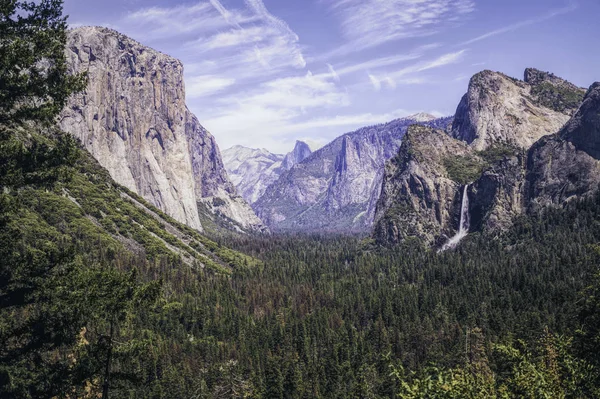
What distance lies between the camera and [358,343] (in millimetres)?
122938

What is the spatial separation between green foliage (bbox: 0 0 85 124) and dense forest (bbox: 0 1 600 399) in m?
0.08

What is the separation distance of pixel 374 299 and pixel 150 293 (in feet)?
460

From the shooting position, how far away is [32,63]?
22922 mm

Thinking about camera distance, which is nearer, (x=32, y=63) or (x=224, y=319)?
(x=32, y=63)

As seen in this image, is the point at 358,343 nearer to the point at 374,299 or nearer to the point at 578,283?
the point at 374,299

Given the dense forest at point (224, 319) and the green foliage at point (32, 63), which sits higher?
the green foliage at point (32, 63)

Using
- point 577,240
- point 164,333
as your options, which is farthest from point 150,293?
point 577,240

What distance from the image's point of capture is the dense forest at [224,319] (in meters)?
23.2

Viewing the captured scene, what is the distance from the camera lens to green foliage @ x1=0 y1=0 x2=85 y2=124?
22.7m

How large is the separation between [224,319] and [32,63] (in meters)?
130

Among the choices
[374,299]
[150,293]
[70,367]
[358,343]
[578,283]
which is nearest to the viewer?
[70,367]

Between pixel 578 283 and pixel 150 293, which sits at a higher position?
pixel 150 293

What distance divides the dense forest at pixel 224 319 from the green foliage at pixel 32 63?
0.25 feet

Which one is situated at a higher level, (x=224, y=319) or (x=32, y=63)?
(x=32, y=63)
